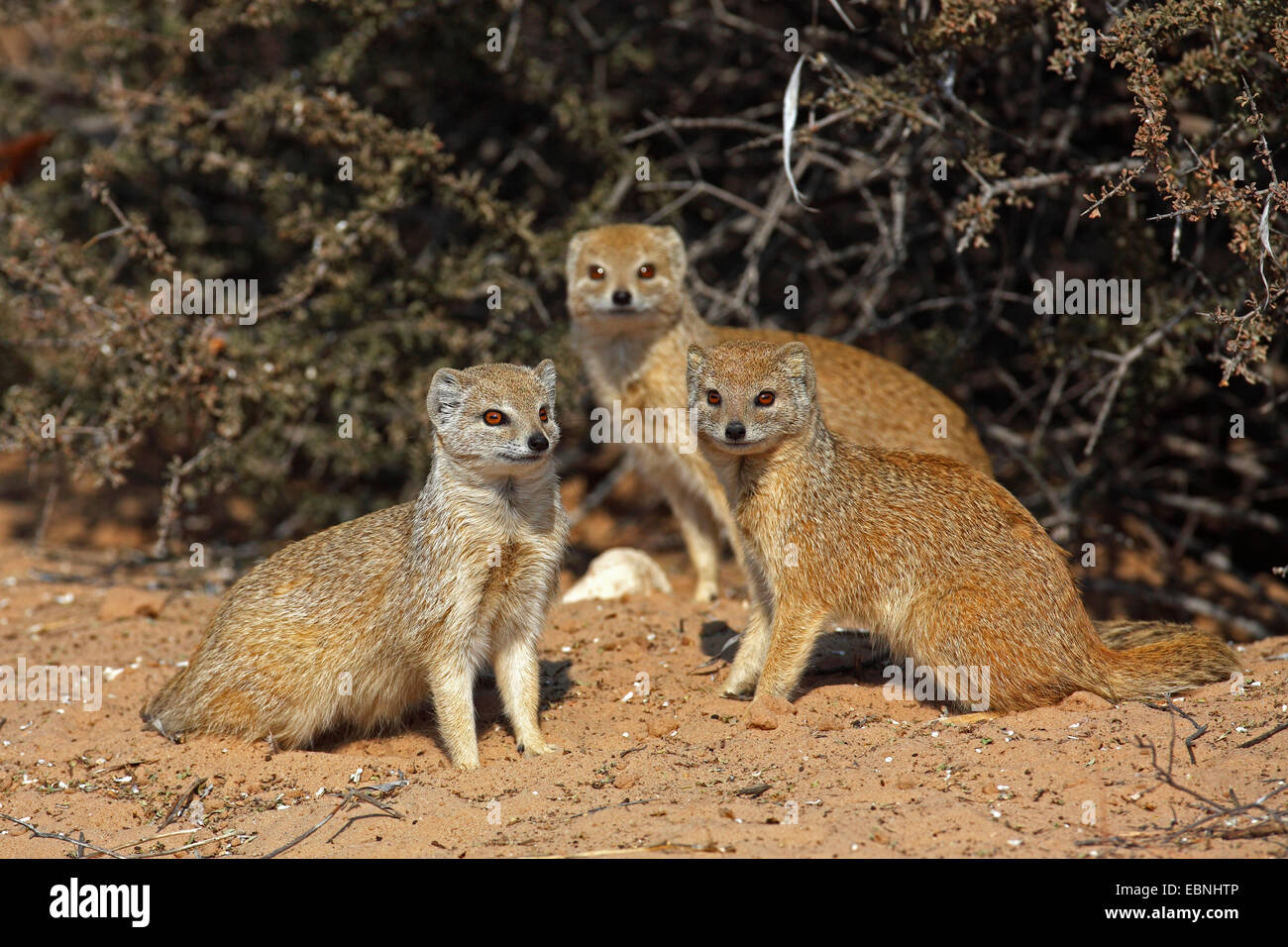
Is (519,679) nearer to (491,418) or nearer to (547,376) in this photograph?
(491,418)

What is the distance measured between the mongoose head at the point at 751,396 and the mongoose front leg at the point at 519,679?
1.20 metres

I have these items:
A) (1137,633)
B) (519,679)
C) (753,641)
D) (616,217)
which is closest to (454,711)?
(519,679)

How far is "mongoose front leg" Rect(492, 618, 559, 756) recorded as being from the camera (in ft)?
17.4

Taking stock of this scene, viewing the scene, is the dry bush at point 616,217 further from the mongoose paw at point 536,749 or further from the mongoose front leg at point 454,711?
the mongoose paw at point 536,749

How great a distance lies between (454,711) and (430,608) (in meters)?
0.45

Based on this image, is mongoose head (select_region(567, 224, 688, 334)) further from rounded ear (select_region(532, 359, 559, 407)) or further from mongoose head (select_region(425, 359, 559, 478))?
mongoose head (select_region(425, 359, 559, 478))

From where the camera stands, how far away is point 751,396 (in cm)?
528

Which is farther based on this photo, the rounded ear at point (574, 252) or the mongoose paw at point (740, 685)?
the rounded ear at point (574, 252)

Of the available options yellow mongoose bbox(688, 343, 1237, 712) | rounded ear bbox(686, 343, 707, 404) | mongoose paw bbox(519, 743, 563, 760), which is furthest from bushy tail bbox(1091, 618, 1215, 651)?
mongoose paw bbox(519, 743, 563, 760)

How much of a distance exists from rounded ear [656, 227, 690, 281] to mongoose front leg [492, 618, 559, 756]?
2.94 m

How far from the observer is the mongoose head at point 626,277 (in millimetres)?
Answer: 7246

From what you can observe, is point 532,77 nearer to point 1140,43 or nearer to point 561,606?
point 561,606

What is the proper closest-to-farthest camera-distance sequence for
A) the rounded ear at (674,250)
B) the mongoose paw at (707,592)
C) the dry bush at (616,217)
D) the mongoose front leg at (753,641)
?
the mongoose front leg at (753,641) → the dry bush at (616,217) → the rounded ear at (674,250) → the mongoose paw at (707,592)

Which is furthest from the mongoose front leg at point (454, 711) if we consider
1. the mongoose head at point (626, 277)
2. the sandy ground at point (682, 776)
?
the mongoose head at point (626, 277)
